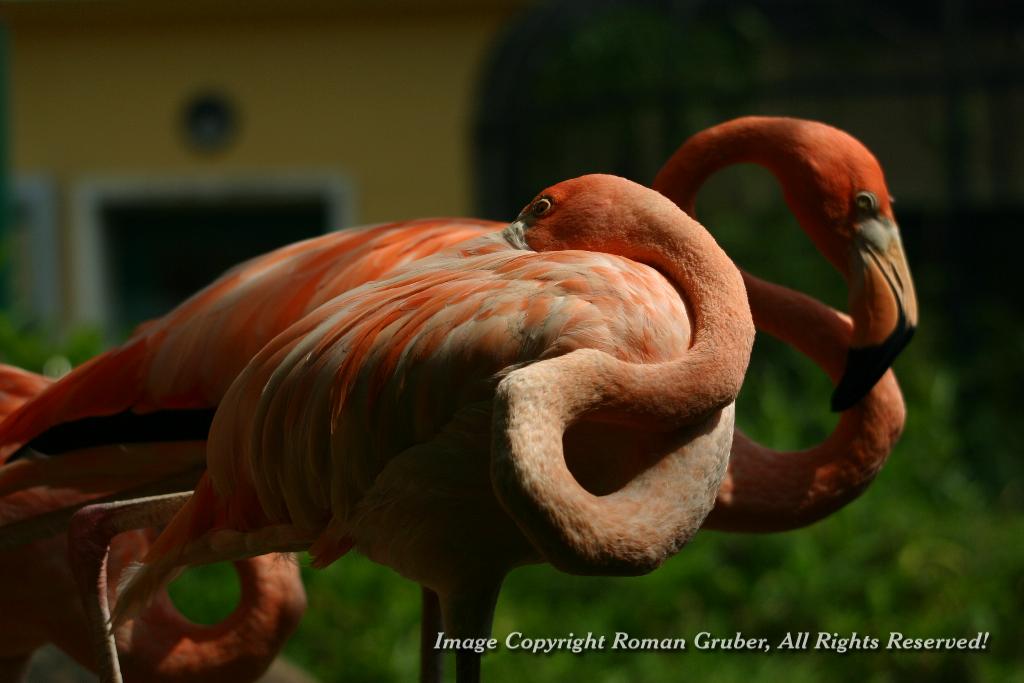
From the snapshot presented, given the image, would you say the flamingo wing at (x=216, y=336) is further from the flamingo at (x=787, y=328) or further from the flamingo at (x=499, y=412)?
the flamingo at (x=499, y=412)

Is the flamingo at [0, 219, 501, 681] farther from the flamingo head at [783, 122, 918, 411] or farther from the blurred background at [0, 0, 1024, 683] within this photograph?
the blurred background at [0, 0, 1024, 683]

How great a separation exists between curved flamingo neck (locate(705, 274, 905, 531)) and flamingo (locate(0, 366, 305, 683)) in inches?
31.9

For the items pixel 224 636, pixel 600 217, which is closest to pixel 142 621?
pixel 224 636

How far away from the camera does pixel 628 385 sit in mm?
1503

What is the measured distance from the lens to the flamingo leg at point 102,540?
2.11m

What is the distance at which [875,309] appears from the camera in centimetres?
202

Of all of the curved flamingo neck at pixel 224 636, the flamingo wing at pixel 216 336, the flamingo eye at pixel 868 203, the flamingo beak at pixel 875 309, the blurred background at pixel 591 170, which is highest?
the flamingo eye at pixel 868 203

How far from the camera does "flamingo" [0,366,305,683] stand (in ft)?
7.76

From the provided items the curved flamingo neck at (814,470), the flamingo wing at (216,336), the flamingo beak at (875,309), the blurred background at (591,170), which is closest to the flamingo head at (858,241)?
the flamingo beak at (875,309)

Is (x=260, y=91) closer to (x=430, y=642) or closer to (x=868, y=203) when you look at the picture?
(x=430, y=642)

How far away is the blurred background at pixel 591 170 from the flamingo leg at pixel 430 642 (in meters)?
1.82

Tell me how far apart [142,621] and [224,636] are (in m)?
0.15

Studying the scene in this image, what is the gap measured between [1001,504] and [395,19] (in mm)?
4668

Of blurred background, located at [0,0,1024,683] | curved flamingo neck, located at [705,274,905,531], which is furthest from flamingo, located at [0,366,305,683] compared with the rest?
blurred background, located at [0,0,1024,683]
